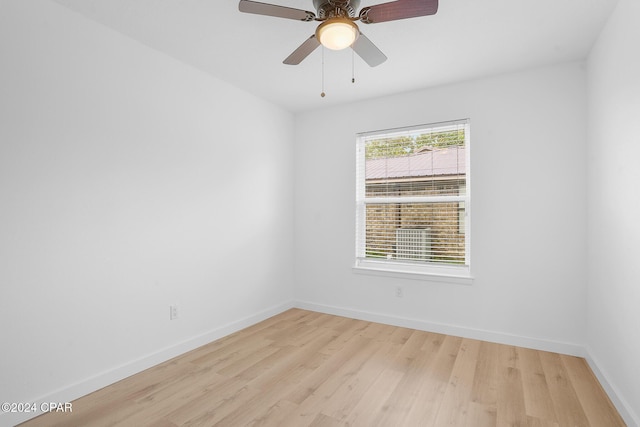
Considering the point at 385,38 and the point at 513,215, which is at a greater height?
the point at 385,38

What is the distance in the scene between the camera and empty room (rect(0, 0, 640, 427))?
198cm

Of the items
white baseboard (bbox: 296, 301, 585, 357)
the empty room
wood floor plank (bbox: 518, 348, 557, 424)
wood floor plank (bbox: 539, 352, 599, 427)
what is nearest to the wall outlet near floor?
the empty room

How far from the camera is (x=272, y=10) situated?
1722mm

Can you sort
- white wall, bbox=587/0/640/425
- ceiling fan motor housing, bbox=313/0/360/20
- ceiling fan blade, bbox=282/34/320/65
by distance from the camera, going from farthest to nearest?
ceiling fan blade, bbox=282/34/320/65 < white wall, bbox=587/0/640/425 < ceiling fan motor housing, bbox=313/0/360/20

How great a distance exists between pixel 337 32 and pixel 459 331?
302cm

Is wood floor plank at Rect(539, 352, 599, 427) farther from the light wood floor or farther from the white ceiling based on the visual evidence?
the white ceiling

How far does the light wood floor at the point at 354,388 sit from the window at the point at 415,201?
0.87m

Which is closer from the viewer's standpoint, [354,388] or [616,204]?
[616,204]

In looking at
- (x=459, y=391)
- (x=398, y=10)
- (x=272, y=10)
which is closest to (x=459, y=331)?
(x=459, y=391)

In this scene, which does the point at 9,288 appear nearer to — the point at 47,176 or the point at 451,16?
the point at 47,176

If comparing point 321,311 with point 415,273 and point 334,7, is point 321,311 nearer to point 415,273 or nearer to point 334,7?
point 415,273

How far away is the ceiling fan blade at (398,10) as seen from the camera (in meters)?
1.64

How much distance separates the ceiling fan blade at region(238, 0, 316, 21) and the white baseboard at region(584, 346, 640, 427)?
2.90m

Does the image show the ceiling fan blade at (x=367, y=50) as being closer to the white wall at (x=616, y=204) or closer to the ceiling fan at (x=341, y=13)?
the ceiling fan at (x=341, y=13)
